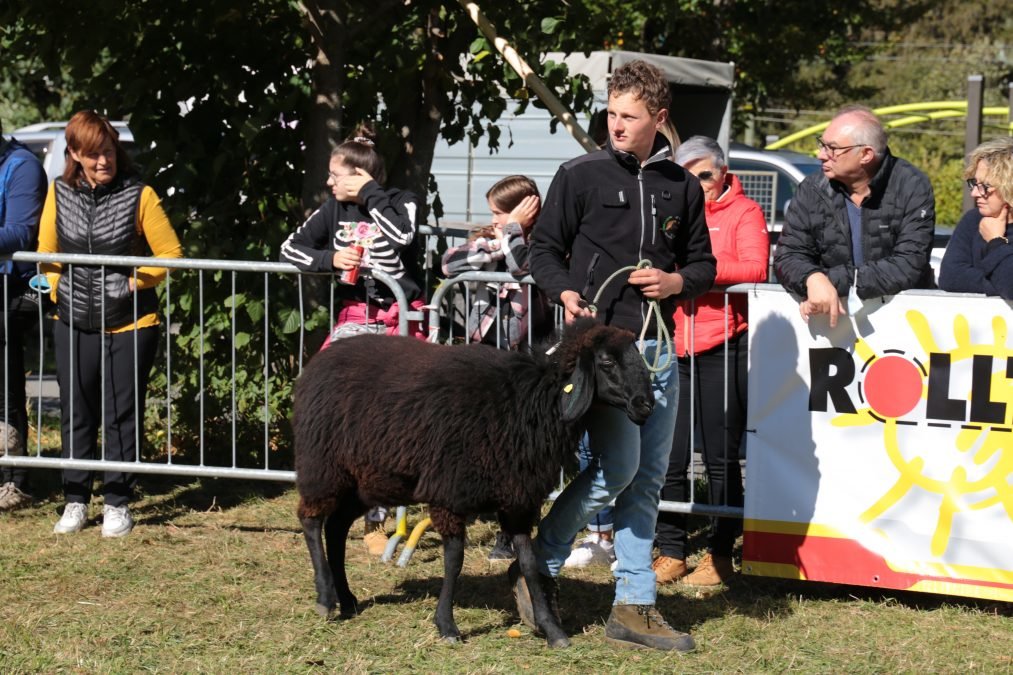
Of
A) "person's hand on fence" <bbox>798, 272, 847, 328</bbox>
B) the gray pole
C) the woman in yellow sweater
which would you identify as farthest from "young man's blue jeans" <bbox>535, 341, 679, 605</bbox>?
the gray pole

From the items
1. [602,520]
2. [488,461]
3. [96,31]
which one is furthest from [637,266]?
[96,31]

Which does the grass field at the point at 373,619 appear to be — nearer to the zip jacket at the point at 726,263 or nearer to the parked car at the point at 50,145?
the zip jacket at the point at 726,263

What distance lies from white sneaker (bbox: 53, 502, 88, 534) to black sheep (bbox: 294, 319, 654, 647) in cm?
199

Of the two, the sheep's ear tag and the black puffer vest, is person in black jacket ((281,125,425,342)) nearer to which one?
the black puffer vest

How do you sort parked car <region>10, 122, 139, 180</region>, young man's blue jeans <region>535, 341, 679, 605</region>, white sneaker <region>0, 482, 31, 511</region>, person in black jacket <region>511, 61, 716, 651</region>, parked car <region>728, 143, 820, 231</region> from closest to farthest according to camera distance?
person in black jacket <region>511, 61, 716, 651</region> < young man's blue jeans <region>535, 341, 679, 605</region> < white sneaker <region>0, 482, 31, 511</region> < parked car <region>728, 143, 820, 231</region> < parked car <region>10, 122, 139, 180</region>

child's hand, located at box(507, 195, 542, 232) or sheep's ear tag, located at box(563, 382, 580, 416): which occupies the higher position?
child's hand, located at box(507, 195, 542, 232)

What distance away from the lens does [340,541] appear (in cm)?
515

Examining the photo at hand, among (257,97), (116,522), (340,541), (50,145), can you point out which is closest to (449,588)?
(340,541)

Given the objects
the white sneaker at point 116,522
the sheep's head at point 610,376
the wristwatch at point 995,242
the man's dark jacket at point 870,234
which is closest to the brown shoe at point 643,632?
the sheep's head at point 610,376

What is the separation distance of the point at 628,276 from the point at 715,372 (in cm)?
138

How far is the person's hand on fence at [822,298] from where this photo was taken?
5.10 meters

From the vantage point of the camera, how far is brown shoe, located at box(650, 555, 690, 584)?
5711 mm

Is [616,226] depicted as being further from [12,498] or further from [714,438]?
[12,498]

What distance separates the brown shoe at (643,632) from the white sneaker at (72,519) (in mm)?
3049
